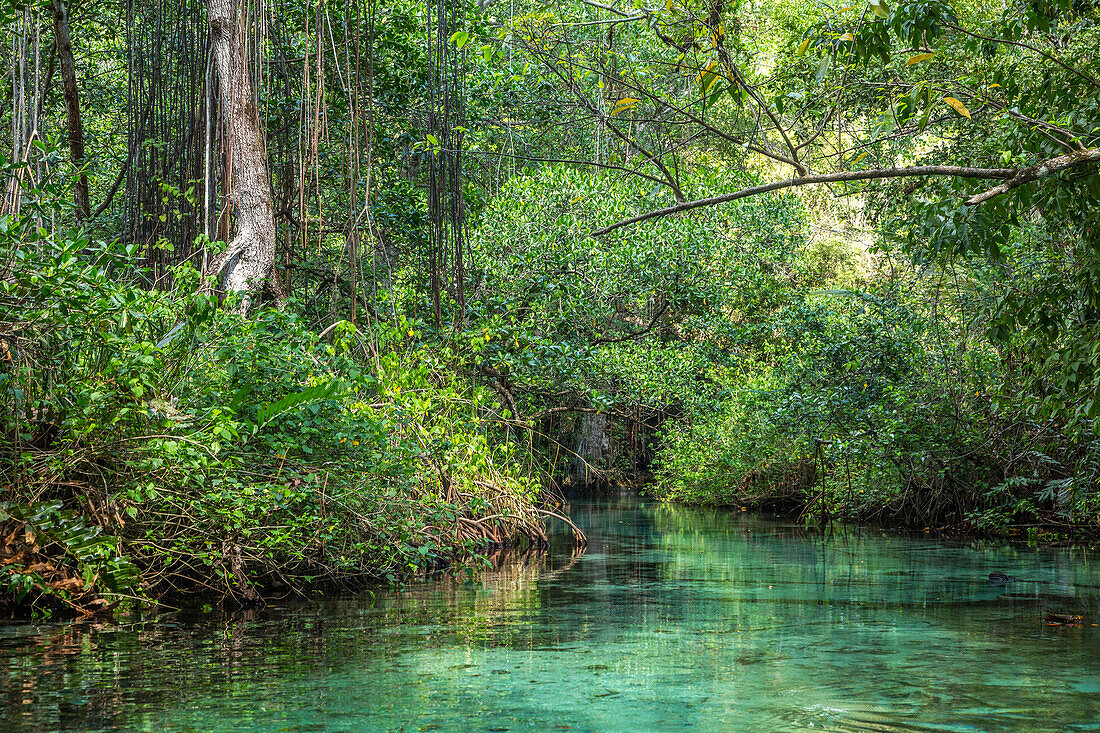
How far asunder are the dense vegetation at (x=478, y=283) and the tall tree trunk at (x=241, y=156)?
0.02 meters

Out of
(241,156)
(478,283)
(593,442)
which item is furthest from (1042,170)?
(593,442)

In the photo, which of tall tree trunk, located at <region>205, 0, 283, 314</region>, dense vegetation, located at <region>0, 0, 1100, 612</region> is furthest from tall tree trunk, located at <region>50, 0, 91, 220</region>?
tall tree trunk, located at <region>205, 0, 283, 314</region>

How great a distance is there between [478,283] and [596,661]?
7807 millimetres

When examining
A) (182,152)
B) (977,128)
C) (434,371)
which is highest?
(977,128)

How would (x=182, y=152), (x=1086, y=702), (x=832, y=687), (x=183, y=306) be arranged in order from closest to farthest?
1. (x=1086, y=702)
2. (x=832, y=687)
3. (x=183, y=306)
4. (x=182, y=152)

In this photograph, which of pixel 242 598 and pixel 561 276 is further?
pixel 561 276

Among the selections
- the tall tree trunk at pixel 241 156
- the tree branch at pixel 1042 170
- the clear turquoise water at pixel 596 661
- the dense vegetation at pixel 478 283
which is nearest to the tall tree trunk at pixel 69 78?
the dense vegetation at pixel 478 283

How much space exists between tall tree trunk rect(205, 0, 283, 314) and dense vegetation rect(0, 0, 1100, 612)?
0.08 ft

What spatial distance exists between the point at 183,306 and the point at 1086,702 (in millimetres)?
4399

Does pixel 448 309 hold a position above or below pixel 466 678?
above

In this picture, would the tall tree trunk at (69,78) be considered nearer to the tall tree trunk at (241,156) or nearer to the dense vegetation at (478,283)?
the dense vegetation at (478,283)

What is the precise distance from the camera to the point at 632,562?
312 inches

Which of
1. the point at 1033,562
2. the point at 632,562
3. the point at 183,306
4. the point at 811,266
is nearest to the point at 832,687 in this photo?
the point at 183,306

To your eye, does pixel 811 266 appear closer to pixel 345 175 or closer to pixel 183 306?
pixel 345 175
